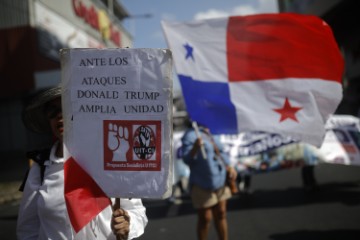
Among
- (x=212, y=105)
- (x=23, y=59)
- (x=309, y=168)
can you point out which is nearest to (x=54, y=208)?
(x=212, y=105)

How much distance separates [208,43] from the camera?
12.9 feet

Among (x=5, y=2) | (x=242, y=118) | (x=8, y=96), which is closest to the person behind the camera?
(x=242, y=118)

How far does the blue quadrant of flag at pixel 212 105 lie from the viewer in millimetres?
3740

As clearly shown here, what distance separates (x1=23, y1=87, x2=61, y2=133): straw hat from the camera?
2.25 metres

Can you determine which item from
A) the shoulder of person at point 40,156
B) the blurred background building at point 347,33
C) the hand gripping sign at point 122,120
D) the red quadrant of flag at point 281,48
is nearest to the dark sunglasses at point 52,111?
the shoulder of person at point 40,156

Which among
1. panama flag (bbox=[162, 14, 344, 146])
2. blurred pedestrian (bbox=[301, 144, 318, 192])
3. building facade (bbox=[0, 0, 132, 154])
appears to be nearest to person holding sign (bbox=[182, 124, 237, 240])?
panama flag (bbox=[162, 14, 344, 146])

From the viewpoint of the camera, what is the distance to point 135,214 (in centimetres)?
215

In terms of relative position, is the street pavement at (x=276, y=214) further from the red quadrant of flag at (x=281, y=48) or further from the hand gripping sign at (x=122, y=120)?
the hand gripping sign at (x=122, y=120)

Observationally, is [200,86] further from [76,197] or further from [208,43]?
[76,197]

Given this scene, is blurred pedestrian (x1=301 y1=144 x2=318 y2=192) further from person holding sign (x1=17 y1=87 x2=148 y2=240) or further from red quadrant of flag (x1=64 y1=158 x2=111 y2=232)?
red quadrant of flag (x1=64 y1=158 x2=111 y2=232)

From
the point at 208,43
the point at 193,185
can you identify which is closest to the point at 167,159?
the point at 208,43

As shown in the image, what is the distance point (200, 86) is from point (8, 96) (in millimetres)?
17846

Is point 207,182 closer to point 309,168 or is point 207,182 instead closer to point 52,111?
point 52,111

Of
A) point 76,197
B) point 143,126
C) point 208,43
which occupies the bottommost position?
point 76,197
